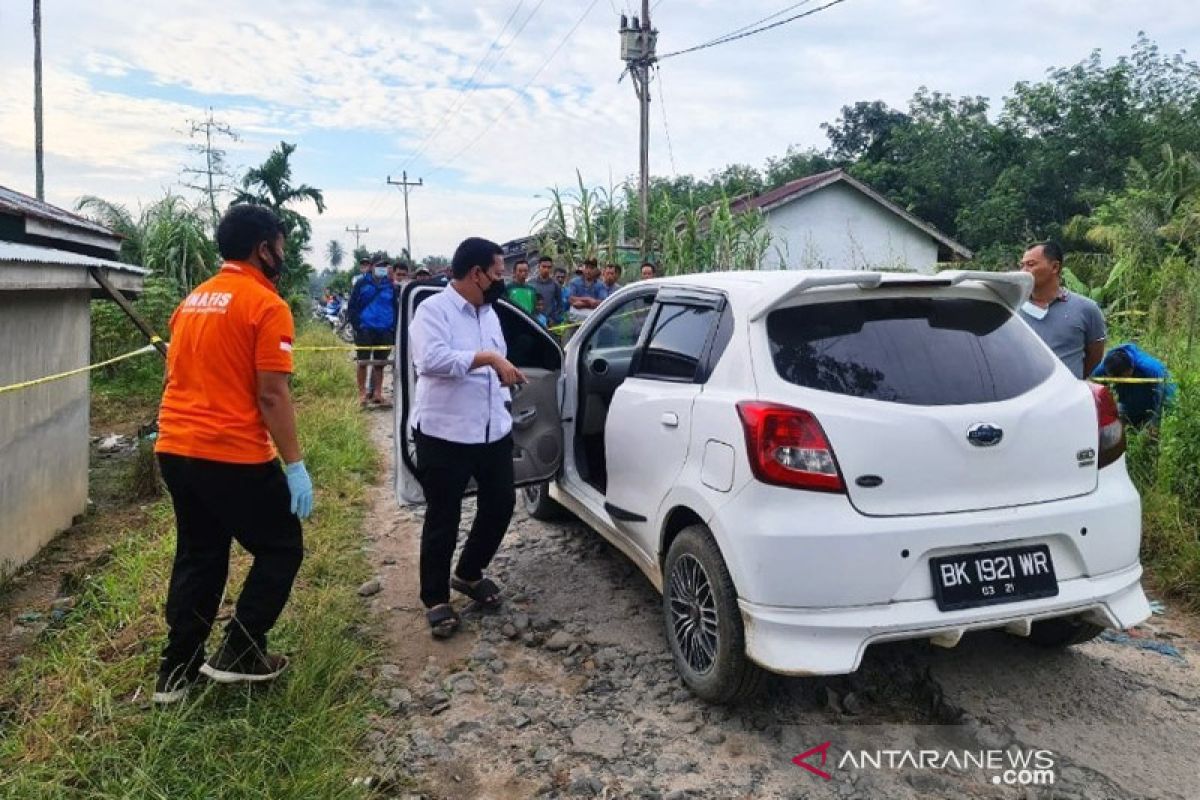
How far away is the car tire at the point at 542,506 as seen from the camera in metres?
5.21

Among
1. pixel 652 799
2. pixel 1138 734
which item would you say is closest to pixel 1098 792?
pixel 1138 734

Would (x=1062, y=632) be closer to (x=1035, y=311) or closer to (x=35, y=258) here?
(x=1035, y=311)

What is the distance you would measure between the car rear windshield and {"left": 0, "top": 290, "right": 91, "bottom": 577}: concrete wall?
4.49 meters

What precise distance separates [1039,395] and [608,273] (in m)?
8.19

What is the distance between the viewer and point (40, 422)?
17.3 ft

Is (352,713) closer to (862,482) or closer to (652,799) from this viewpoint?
(652,799)

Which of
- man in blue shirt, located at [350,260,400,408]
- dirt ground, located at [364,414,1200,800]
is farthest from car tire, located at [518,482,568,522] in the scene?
man in blue shirt, located at [350,260,400,408]

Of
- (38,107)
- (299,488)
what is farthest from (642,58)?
(38,107)

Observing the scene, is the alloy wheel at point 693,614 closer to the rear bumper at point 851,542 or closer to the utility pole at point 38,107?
the rear bumper at point 851,542

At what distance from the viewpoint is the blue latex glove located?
2.84m

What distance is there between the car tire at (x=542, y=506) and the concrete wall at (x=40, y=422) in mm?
3013

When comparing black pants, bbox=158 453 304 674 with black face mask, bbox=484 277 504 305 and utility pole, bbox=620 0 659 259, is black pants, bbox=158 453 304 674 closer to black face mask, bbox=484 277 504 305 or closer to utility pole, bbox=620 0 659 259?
black face mask, bbox=484 277 504 305

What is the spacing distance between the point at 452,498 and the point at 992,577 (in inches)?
86.4

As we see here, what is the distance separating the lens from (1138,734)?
2.84 m
